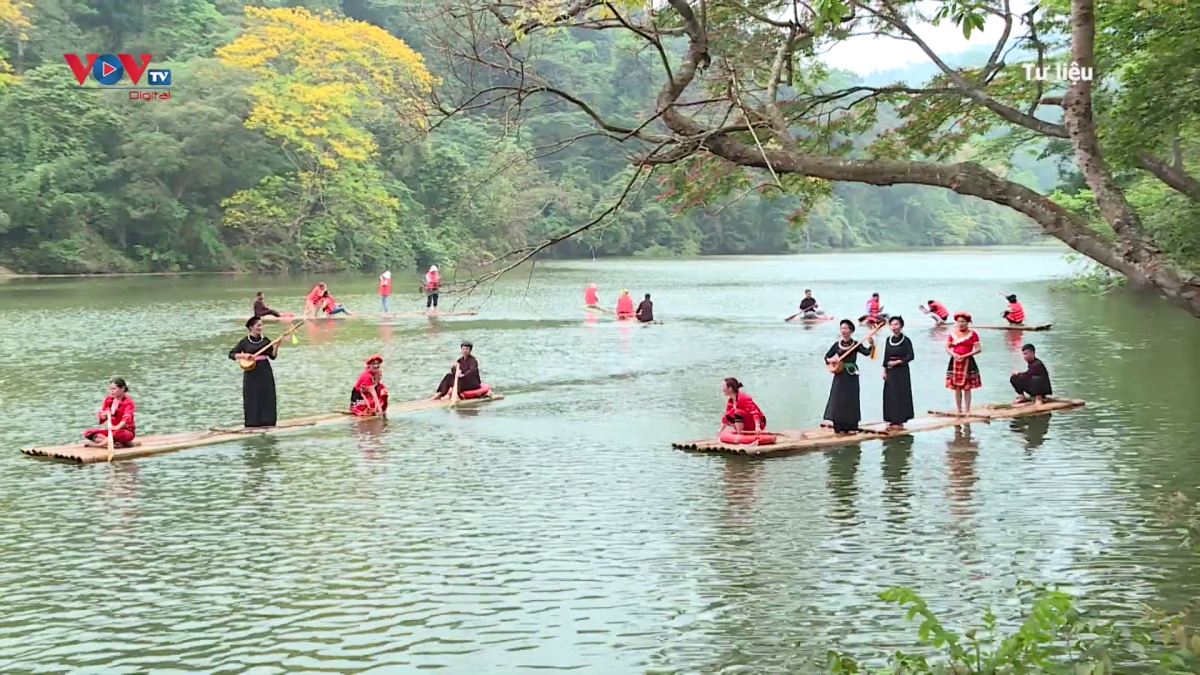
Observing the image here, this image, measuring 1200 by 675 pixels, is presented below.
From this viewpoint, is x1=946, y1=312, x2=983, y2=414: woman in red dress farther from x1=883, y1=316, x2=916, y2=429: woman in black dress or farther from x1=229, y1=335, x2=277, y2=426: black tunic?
x1=229, y1=335, x2=277, y2=426: black tunic

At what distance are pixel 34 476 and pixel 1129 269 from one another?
1226 centimetres

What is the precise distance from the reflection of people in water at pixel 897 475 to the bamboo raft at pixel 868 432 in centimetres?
30

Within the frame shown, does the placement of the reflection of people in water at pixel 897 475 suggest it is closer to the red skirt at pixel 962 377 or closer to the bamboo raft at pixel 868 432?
the bamboo raft at pixel 868 432

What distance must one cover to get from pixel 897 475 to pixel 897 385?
274 centimetres

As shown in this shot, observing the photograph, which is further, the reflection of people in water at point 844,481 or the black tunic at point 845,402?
the black tunic at point 845,402

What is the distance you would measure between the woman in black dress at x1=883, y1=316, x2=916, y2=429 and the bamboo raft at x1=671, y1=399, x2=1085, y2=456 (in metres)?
0.18

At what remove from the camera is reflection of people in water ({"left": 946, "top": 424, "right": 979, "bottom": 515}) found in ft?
41.4

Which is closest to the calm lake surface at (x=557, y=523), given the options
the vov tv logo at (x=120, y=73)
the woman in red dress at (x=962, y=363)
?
the woman in red dress at (x=962, y=363)

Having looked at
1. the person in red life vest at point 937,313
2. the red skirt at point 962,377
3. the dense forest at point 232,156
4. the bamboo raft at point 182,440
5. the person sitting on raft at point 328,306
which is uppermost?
the dense forest at point 232,156

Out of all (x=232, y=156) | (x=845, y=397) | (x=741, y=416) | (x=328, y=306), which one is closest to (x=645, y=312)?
(x=328, y=306)

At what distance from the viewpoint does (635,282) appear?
A: 5931 centimetres

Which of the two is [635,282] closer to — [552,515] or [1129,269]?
[552,515]

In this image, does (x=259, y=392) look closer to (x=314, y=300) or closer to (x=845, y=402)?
(x=845, y=402)

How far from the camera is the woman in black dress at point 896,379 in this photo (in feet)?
53.5
